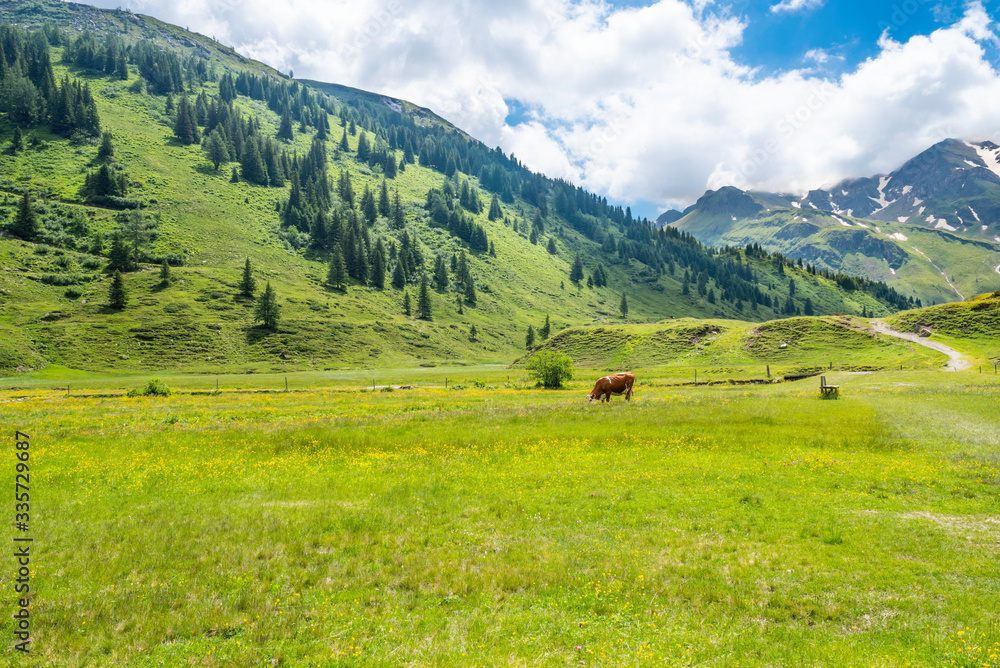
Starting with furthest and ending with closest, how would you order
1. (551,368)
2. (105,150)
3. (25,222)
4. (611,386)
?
(105,150)
(25,222)
(551,368)
(611,386)

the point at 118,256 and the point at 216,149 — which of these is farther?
the point at 216,149

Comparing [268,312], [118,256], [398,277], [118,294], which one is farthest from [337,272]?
[118,294]

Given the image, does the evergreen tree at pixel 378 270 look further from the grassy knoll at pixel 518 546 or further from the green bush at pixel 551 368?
the grassy knoll at pixel 518 546

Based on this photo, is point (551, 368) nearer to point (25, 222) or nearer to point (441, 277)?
point (441, 277)

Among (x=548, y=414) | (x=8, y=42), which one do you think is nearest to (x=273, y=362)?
(x=548, y=414)

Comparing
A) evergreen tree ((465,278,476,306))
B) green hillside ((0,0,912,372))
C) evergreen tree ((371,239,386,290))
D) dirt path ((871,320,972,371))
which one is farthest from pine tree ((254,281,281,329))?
dirt path ((871,320,972,371))

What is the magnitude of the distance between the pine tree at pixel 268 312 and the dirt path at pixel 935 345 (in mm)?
130632

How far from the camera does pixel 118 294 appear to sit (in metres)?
99.2

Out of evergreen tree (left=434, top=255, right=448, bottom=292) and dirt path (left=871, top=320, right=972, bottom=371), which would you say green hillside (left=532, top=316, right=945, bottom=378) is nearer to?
dirt path (left=871, top=320, right=972, bottom=371)

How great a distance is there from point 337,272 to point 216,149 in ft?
363

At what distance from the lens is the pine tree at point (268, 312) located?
351 ft

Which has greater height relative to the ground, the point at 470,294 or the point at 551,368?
the point at 470,294

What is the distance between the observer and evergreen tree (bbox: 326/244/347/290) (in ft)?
479

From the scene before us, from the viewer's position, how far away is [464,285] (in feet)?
611
